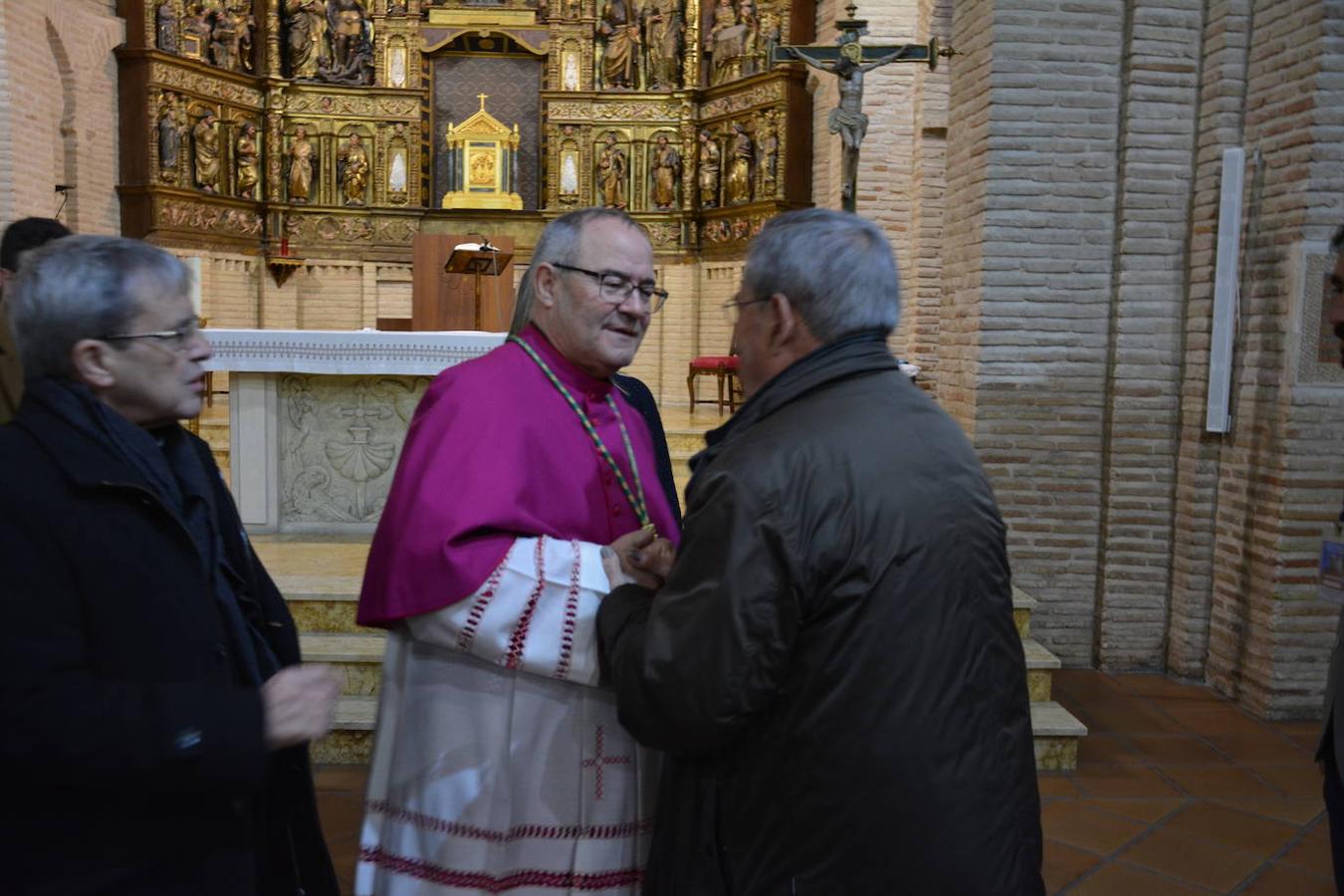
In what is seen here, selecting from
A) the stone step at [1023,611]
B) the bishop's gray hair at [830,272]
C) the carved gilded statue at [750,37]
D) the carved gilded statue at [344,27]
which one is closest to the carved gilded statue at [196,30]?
the carved gilded statue at [344,27]

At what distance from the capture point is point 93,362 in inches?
63.6

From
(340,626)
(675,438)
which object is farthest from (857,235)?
(675,438)

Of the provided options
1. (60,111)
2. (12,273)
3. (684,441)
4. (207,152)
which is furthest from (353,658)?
(207,152)

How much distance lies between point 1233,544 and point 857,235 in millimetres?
4581

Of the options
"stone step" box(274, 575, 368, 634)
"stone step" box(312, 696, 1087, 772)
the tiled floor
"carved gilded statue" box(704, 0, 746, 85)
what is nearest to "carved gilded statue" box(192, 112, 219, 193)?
"carved gilded statue" box(704, 0, 746, 85)

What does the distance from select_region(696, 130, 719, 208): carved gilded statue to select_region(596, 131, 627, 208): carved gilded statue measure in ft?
2.83

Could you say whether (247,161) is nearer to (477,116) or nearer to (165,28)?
(165,28)

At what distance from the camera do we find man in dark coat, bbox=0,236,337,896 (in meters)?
1.43

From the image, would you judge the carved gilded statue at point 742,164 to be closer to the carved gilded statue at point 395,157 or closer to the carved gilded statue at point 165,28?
the carved gilded statue at point 395,157

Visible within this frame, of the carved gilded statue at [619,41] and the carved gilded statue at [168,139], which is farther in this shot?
the carved gilded statue at [619,41]

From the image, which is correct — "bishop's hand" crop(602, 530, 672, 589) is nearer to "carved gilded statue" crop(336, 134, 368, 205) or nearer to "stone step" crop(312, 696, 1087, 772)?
"stone step" crop(312, 696, 1087, 772)

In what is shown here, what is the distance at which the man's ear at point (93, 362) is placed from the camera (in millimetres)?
1602

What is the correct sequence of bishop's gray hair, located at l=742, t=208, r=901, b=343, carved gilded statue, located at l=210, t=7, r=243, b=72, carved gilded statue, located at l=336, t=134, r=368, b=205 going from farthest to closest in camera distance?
carved gilded statue, located at l=336, t=134, r=368, b=205, carved gilded statue, located at l=210, t=7, r=243, b=72, bishop's gray hair, located at l=742, t=208, r=901, b=343

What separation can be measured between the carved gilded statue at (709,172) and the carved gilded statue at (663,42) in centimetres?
78
